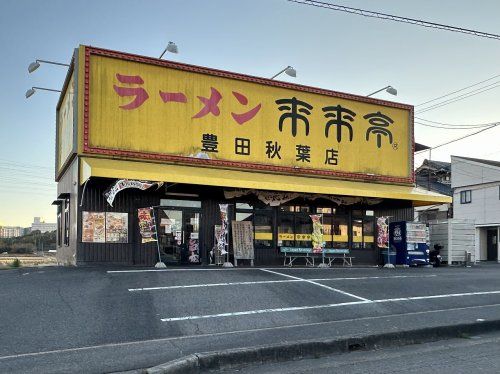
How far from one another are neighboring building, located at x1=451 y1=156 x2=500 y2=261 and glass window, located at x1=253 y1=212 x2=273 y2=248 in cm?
2380

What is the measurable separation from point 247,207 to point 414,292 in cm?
739

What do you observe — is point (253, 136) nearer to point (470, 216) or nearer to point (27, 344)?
point (27, 344)

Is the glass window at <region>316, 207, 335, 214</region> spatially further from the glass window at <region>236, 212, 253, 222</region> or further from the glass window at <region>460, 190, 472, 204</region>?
the glass window at <region>460, 190, 472, 204</region>

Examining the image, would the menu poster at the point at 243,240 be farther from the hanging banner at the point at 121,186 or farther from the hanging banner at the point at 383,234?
the hanging banner at the point at 383,234

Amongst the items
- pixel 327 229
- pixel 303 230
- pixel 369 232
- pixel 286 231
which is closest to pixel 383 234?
pixel 369 232

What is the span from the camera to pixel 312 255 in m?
19.0

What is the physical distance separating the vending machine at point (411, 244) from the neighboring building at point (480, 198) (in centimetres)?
1825

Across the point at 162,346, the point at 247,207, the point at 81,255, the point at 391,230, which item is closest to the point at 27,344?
the point at 162,346

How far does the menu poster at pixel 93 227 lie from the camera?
15.5m

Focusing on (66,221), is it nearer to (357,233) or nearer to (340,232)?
(340,232)

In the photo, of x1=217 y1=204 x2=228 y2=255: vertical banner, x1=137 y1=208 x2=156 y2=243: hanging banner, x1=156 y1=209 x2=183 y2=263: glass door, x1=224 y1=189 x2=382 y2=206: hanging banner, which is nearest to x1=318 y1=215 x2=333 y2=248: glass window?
x1=224 y1=189 x2=382 y2=206: hanging banner

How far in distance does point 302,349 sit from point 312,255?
39.0 ft

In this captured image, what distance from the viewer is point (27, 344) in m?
7.18

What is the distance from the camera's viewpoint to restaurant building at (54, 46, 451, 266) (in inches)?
614
